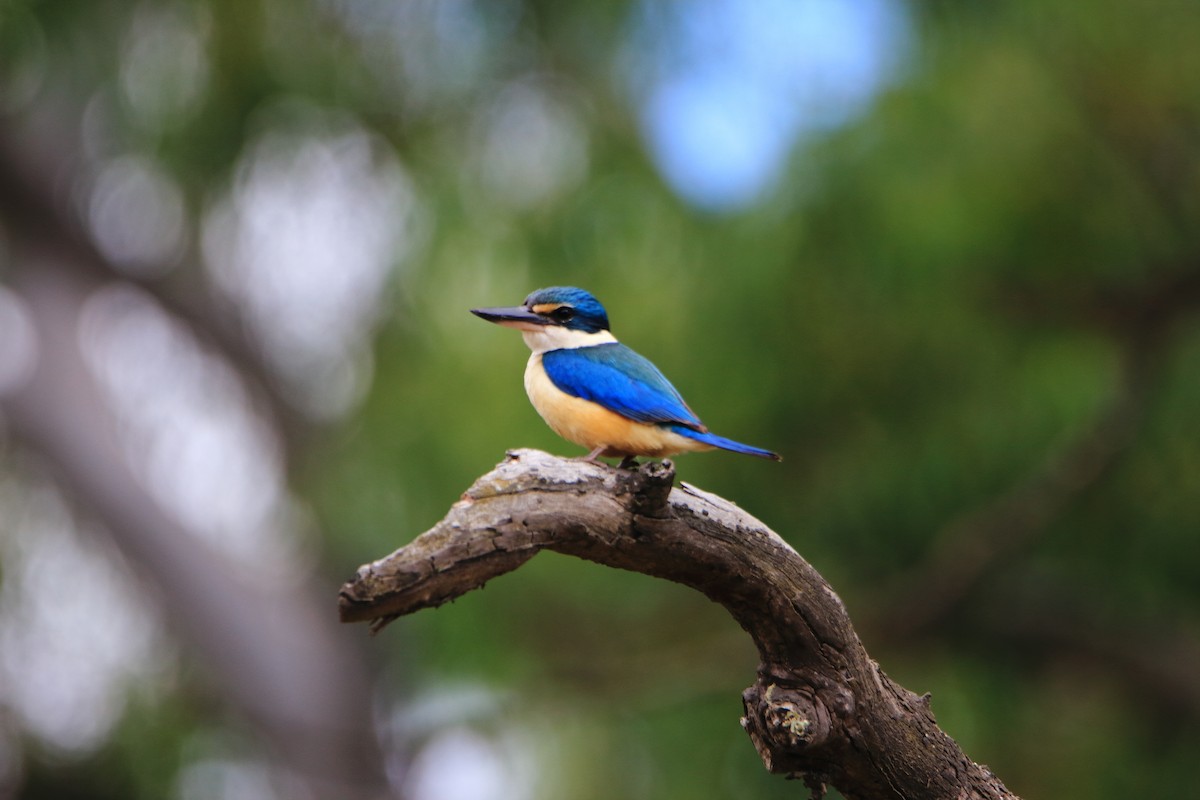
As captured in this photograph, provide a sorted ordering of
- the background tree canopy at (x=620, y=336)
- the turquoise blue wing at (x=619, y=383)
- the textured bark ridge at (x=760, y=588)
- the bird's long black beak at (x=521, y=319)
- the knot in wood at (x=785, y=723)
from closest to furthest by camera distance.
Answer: the textured bark ridge at (x=760, y=588) < the knot in wood at (x=785, y=723) < the turquoise blue wing at (x=619, y=383) < the bird's long black beak at (x=521, y=319) < the background tree canopy at (x=620, y=336)

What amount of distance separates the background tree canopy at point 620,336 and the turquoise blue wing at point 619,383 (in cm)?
216

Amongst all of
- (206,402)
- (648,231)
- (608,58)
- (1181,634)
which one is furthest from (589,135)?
(1181,634)

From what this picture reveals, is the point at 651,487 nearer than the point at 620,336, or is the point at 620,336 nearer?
the point at 651,487

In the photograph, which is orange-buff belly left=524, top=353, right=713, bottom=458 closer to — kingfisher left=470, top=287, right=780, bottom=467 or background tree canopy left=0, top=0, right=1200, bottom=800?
kingfisher left=470, top=287, right=780, bottom=467

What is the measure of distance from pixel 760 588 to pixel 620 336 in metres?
3.10

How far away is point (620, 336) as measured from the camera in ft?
16.1

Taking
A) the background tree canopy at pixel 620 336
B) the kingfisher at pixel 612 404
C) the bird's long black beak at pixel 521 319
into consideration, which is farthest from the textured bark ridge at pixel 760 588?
the background tree canopy at pixel 620 336

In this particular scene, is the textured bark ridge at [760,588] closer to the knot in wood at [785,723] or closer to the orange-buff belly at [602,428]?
the knot in wood at [785,723]

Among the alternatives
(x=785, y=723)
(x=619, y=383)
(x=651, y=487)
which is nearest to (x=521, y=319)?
(x=619, y=383)

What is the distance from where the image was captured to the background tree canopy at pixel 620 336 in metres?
4.40

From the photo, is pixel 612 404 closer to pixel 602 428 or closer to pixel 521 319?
pixel 602 428

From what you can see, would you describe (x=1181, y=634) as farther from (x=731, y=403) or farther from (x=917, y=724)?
(x=917, y=724)

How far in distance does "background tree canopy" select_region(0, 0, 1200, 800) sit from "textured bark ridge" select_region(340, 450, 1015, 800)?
8.42 feet

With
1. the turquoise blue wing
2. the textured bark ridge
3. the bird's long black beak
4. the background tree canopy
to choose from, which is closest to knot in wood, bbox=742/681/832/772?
the textured bark ridge
